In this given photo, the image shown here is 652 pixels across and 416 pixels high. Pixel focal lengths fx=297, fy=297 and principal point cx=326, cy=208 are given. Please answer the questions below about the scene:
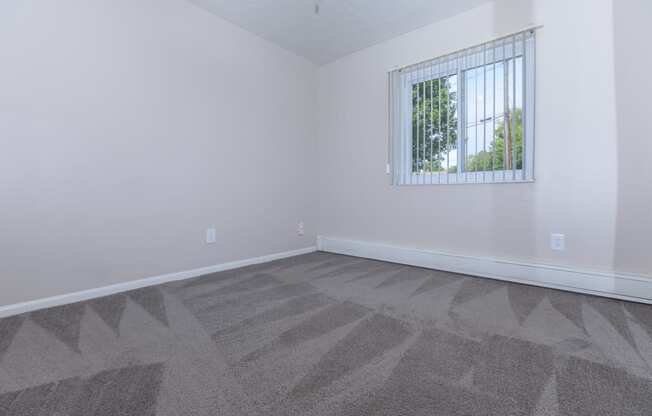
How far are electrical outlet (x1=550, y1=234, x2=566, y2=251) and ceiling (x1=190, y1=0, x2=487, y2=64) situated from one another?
193cm

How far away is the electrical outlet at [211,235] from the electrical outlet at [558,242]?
2679 mm

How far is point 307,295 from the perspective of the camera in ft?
6.71

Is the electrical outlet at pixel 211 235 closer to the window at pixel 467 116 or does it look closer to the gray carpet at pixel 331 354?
the gray carpet at pixel 331 354

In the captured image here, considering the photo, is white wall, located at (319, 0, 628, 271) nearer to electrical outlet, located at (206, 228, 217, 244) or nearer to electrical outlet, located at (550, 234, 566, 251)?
electrical outlet, located at (550, 234, 566, 251)

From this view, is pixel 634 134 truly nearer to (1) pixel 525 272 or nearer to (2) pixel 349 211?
(1) pixel 525 272

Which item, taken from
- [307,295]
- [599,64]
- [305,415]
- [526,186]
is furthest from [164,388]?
[599,64]

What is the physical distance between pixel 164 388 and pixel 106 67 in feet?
6.86

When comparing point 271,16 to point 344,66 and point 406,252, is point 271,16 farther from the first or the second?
point 406,252

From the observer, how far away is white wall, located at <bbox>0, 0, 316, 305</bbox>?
1.75 metres

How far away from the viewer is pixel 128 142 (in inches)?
83.7

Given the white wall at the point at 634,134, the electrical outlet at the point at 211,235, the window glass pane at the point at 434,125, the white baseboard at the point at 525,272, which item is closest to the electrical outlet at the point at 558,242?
the white baseboard at the point at 525,272

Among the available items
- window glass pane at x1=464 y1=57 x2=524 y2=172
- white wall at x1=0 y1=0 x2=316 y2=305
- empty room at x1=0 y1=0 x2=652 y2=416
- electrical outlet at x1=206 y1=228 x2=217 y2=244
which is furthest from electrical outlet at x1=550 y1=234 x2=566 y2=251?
electrical outlet at x1=206 y1=228 x2=217 y2=244

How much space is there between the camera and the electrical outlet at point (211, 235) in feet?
8.52

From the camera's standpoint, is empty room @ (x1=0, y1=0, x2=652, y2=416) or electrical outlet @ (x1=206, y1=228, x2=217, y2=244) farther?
electrical outlet @ (x1=206, y1=228, x2=217, y2=244)
